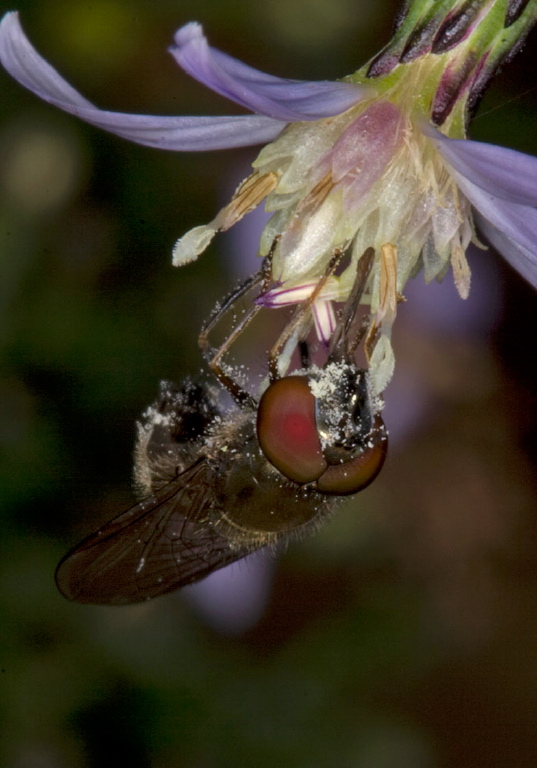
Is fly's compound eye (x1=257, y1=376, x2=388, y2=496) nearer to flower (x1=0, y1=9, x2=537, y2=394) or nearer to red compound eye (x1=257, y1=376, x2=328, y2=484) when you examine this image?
red compound eye (x1=257, y1=376, x2=328, y2=484)

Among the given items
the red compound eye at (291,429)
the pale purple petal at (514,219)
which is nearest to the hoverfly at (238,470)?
the red compound eye at (291,429)

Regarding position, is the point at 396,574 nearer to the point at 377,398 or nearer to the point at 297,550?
the point at 297,550

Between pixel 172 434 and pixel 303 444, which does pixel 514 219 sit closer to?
pixel 303 444

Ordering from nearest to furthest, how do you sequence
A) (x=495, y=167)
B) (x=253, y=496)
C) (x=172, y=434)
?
(x=495, y=167)
(x=253, y=496)
(x=172, y=434)

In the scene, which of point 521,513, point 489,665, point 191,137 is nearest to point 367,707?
point 489,665

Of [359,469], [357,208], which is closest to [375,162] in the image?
[357,208]

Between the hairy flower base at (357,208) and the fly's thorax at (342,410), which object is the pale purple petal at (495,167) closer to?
the hairy flower base at (357,208)
